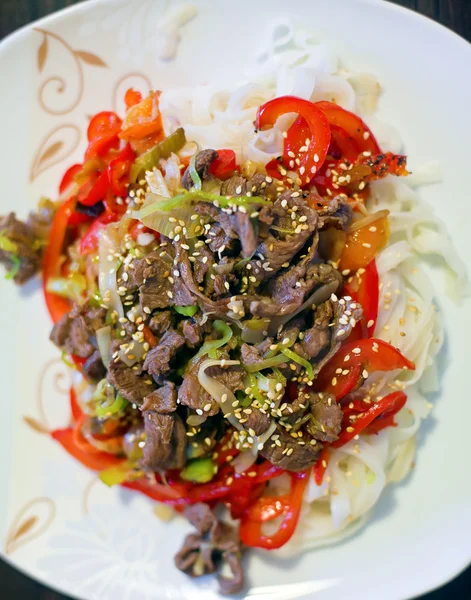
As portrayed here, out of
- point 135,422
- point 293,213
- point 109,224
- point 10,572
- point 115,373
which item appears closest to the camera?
point 293,213

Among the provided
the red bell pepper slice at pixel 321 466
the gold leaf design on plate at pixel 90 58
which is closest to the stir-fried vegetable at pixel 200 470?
the red bell pepper slice at pixel 321 466

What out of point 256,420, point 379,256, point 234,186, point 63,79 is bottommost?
point 256,420

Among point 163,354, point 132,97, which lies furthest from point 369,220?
point 132,97

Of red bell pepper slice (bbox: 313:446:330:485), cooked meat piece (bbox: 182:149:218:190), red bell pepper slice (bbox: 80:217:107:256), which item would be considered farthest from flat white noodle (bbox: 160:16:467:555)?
red bell pepper slice (bbox: 80:217:107:256)

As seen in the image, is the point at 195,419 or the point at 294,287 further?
the point at 195,419

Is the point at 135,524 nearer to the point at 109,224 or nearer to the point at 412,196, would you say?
the point at 109,224

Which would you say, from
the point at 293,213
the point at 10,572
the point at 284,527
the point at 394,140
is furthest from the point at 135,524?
the point at 394,140

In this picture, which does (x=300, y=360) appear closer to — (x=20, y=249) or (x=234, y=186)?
(x=234, y=186)
